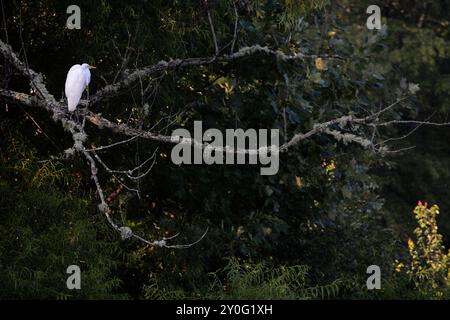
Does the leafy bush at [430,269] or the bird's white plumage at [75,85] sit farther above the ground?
the bird's white plumage at [75,85]

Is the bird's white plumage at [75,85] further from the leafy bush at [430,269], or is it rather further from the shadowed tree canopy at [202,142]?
the leafy bush at [430,269]

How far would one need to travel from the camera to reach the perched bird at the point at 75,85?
231 inches

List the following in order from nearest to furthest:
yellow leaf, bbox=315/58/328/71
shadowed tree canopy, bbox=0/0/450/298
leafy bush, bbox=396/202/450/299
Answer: leafy bush, bbox=396/202/450/299 < shadowed tree canopy, bbox=0/0/450/298 < yellow leaf, bbox=315/58/328/71

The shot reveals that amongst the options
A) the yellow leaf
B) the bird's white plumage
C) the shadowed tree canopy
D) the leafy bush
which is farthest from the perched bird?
the leafy bush

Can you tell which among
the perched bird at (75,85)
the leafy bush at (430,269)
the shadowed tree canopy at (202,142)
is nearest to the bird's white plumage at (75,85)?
the perched bird at (75,85)

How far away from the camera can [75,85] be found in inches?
236

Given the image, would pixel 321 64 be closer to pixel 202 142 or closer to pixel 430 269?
pixel 202 142

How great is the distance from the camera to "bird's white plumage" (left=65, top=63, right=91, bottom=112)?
19.3 ft

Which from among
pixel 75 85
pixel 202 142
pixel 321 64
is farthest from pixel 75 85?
pixel 321 64

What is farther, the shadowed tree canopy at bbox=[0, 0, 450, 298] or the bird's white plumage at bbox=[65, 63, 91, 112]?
the shadowed tree canopy at bbox=[0, 0, 450, 298]

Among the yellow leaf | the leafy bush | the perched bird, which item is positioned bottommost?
the leafy bush

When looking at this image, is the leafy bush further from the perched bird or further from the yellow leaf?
the perched bird
